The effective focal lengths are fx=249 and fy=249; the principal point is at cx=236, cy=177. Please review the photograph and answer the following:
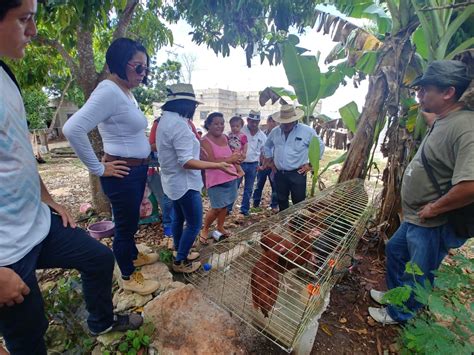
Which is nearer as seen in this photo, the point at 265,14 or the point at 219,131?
the point at 265,14

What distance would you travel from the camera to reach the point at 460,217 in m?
1.66

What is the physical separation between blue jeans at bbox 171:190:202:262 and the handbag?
180 centimetres

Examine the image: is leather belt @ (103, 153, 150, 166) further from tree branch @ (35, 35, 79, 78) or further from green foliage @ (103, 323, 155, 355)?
tree branch @ (35, 35, 79, 78)

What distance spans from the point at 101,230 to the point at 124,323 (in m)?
1.63

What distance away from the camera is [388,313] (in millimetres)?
2096

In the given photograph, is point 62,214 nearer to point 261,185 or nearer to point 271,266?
point 271,266

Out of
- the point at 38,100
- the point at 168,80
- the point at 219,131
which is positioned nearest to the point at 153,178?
the point at 219,131

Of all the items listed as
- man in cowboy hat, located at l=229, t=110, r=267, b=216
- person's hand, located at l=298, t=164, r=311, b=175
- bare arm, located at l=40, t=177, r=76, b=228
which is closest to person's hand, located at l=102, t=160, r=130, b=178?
bare arm, located at l=40, t=177, r=76, b=228

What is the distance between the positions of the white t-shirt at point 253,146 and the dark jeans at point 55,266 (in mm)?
3151

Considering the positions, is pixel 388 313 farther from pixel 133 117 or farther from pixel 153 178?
pixel 153 178

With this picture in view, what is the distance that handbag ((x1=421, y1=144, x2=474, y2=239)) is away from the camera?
1630 millimetres

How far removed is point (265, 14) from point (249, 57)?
1.15ft

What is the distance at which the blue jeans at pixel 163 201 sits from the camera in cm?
339

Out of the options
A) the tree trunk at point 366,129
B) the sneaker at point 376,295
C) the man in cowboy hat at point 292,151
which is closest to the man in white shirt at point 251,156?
the man in cowboy hat at point 292,151
